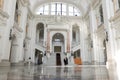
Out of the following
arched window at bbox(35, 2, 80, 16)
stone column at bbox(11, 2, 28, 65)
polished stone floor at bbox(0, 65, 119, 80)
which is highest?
arched window at bbox(35, 2, 80, 16)

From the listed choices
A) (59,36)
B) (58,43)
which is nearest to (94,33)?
(58,43)

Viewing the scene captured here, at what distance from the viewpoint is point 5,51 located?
10.7m

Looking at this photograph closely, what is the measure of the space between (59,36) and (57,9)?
20.4 ft

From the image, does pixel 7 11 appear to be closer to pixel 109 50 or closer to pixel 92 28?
pixel 109 50

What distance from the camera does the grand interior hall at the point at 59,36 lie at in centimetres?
1095

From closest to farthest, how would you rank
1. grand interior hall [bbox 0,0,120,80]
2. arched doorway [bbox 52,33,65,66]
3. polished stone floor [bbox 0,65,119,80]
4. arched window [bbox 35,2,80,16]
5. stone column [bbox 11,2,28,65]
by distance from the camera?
1. polished stone floor [bbox 0,65,119,80]
2. grand interior hall [bbox 0,0,120,80]
3. stone column [bbox 11,2,28,65]
4. arched window [bbox 35,2,80,16]
5. arched doorway [bbox 52,33,65,66]

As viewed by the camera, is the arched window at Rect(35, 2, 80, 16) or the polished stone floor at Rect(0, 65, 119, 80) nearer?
the polished stone floor at Rect(0, 65, 119, 80)

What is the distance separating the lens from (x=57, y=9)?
25.5 m

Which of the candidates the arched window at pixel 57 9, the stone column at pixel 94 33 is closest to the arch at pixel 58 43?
the arched window at pixel 57 9

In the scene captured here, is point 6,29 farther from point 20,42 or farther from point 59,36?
point 59,36

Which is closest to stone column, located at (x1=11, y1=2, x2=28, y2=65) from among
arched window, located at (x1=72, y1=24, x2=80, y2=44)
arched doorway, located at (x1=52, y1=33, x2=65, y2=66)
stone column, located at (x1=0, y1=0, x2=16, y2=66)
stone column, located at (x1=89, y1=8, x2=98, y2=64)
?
stone column, located at (x1=0, y1=0, x2=16, y2=66)

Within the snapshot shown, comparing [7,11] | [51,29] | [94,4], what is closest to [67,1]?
[51,29]

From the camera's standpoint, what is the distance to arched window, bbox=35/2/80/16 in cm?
2500

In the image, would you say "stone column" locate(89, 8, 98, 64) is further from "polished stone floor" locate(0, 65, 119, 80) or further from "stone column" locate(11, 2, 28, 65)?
"polished stone floor" locate(0, 65, 119, 80)
